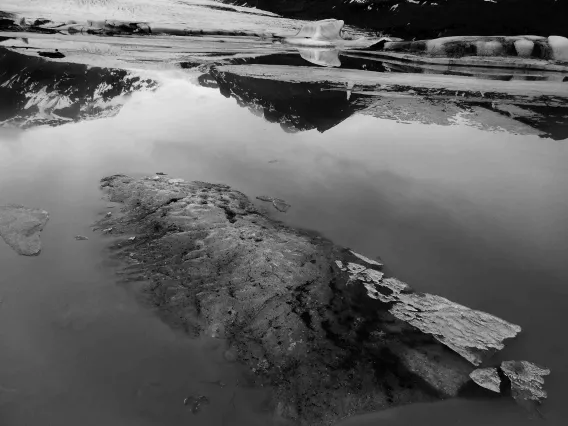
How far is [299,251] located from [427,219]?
50.5 inches

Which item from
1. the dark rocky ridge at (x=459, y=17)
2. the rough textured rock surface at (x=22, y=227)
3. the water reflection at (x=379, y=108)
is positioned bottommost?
the rough textured rock surface at (x=22, y=227)

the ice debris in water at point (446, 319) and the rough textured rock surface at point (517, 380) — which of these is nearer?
the rough textured rock surface at point (517, 380)

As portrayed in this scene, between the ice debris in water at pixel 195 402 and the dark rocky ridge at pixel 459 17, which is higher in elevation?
the dark rocky ridge at pixel 459 17

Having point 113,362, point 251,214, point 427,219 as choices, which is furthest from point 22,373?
point 427,219

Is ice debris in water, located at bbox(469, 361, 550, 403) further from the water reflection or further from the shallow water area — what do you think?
the water reflection

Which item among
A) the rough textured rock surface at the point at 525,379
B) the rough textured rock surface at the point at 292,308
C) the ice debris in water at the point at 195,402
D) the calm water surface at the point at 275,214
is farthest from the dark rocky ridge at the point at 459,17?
the ice debris in water at the point at 195,402

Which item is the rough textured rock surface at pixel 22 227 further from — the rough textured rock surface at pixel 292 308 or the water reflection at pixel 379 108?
the water reflection at pixel 379 108

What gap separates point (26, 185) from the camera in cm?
343

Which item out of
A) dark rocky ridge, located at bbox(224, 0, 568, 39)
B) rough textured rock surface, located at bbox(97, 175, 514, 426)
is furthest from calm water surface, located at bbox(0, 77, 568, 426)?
dark rocky ridge, located at bbox(224, 0, 568, 39)

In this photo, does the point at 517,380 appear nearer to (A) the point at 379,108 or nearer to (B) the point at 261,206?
(B) the point at 261,206

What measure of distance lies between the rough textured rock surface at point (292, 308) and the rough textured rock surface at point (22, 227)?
0.44 metres

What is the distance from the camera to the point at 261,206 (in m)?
3.26

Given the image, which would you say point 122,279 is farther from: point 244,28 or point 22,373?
point 244,28

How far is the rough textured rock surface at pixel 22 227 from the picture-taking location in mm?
2590
